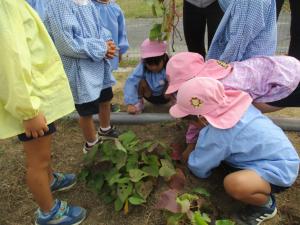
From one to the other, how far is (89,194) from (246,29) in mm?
1329

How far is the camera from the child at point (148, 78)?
Result: 3.01 metres

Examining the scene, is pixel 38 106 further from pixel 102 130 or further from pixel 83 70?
pixel 102 130

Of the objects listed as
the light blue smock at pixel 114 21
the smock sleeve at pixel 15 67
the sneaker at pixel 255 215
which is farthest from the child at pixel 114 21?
the sneaker at pixel 255 215

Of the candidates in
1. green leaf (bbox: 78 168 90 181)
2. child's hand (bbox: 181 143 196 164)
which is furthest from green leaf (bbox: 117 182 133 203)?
child's hand (bbox: 181 143 196 164)

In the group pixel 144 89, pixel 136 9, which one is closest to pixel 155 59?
pixel 144 89

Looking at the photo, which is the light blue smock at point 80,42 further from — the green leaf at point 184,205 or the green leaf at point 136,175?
the green leaf at point 184,205

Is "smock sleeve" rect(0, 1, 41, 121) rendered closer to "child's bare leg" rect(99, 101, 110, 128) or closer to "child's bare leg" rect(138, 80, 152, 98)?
"child's bare leg" rect(99, 101, 110, 128)

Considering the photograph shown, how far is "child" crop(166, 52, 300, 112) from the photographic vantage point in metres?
2.39

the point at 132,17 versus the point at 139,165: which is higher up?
the point at 139,165

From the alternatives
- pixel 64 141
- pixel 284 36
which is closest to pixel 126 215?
pixel 64 141

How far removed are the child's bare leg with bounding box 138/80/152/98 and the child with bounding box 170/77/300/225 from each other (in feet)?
3.78

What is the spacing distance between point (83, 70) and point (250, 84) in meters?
0.96

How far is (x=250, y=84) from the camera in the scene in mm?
2410

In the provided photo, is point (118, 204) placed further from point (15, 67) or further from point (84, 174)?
point (15, 67)
